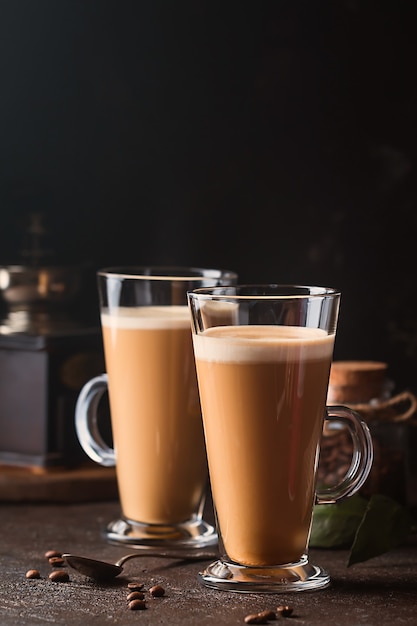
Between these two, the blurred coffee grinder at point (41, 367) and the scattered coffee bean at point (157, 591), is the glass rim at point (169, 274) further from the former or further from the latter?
the scattered coffee bean at point (157, 591)

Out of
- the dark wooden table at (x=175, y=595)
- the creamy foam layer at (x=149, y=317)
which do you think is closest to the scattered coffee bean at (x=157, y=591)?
the dark wooden table at (x=175, y=595)

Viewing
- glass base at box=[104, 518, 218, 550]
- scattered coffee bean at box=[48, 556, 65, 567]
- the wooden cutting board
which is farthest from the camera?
the wooden cutting board

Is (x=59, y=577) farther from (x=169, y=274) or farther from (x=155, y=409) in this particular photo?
(x=169, y=274)

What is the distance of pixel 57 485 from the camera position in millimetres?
1536

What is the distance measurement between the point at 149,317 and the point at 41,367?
339 millimetres

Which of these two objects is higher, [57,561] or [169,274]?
[169,274]

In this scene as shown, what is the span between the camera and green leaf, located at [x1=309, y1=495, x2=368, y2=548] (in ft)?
4.25

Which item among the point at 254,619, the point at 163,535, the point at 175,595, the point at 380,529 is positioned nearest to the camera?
the point at 254,619

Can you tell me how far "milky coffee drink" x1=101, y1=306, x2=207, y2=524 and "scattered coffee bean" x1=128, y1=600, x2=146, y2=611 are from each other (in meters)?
0.28

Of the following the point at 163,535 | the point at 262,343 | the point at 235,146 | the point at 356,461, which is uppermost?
the point at 235,146

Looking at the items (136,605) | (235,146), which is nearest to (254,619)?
(136,605)

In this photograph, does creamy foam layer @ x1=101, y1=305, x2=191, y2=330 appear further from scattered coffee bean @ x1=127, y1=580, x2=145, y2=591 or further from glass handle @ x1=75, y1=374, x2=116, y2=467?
scattered coffee bean @ x1=127, y1=580, x2=145, y2=591

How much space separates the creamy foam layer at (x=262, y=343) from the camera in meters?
1.07

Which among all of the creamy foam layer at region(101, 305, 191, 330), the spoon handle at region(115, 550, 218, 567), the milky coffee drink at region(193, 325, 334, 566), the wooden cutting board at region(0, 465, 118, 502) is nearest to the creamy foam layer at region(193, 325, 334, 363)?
the milky coffee drink at region(193, 325, 334, 566)
